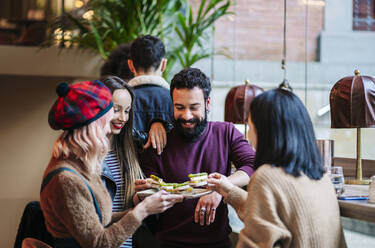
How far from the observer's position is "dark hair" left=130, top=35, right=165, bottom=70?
2.83 m

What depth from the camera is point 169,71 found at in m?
5.17

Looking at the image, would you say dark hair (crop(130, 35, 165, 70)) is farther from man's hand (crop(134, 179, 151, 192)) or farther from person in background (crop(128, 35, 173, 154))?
man's hand (crop(134, 179, 151, 192))

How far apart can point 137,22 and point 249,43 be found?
4.31 feet

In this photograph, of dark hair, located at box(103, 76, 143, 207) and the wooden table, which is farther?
dark hair, located at box(103, 76, 143, 207)

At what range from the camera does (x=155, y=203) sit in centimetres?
181

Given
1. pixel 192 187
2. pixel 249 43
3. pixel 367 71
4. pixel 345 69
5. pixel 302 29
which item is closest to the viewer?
pixel 192 187

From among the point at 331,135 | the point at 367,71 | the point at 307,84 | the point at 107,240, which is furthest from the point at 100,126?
the point at 307,84

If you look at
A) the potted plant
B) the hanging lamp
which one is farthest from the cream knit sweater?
the potted plant

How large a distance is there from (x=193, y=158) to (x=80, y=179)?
685mm

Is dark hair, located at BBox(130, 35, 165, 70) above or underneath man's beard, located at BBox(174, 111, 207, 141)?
above

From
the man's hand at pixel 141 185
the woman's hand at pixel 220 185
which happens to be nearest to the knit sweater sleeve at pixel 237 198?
the woman's hand at pixel 220 185

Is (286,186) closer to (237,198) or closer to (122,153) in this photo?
(237,198)

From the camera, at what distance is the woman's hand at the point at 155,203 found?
1.78 metres

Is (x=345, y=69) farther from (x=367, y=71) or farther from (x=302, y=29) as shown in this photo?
(x=302, y=29)
